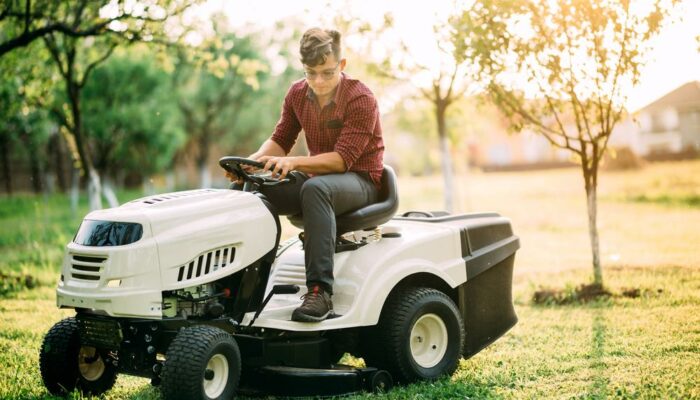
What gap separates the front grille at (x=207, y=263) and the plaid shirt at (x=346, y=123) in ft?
2.71

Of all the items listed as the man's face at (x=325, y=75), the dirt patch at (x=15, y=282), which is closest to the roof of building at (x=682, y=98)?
the man's face at (x=325, y=75)

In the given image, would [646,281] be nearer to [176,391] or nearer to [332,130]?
[332,130]

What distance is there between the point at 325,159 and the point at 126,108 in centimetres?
1992

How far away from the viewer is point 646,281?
26.2ft

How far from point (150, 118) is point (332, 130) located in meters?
20.3

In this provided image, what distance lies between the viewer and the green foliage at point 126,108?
73.5 feet

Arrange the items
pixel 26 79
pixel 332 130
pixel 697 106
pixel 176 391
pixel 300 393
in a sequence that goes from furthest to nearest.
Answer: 1. pixel 697 106
2. pixel 26 79
3. pixel 332 130
4. pixel 300 393
5. pixel 176 391

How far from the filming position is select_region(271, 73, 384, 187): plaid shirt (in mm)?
4488

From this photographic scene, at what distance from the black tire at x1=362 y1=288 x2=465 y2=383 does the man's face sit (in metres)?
1.24

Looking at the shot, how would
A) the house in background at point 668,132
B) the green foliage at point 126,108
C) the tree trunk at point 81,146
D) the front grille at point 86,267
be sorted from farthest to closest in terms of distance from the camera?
the green foliage at point 126,108 → the house in background at point 668,132 → the tree trunk at point 81,146 → the front grille at point 86,267

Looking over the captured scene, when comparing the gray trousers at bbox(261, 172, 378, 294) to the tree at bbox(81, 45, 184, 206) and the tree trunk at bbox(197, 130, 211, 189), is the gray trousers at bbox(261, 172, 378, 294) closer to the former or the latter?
the tree at bbox(81, 45, 184, 206)

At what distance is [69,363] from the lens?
4.39 m

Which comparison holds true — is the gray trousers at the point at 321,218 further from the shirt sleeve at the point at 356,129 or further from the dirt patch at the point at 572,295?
the dirt patch at the point at 572,295

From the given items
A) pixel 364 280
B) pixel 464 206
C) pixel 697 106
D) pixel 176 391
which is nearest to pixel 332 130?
pixel 364 280
